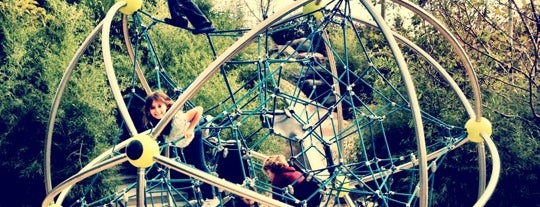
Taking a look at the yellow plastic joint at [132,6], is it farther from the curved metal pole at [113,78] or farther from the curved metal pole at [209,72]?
the curved metal pole at [209,72]

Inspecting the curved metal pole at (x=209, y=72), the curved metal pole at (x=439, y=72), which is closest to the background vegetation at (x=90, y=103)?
the curved metal pole at (x=439, y=72)

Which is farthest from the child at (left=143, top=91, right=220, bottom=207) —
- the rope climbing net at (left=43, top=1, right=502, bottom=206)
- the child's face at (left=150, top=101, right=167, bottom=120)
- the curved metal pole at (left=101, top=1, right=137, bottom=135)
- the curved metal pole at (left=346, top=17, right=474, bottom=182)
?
the curved metal pole at (left=346, top=17, right=474, bottom=182)

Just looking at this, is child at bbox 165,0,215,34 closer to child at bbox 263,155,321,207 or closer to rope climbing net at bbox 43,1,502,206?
rope climbing net at bbox 43,1,502,206

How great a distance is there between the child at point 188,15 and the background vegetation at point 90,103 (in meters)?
2.77

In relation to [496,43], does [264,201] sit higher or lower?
lower

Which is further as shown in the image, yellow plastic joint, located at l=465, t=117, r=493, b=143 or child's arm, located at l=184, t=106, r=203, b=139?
yellow plastic joint, located at l=465, t=117, r=493, b=143

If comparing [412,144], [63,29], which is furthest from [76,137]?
[412,144]

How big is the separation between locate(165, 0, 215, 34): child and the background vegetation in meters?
2.77

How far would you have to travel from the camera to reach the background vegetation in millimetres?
7016

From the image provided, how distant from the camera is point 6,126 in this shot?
7023mm

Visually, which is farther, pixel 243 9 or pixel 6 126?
pixel 243 9

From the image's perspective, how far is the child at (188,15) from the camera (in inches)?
182

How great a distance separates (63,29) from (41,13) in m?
0.35

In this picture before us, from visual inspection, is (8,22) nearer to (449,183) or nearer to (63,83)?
(63,83)
